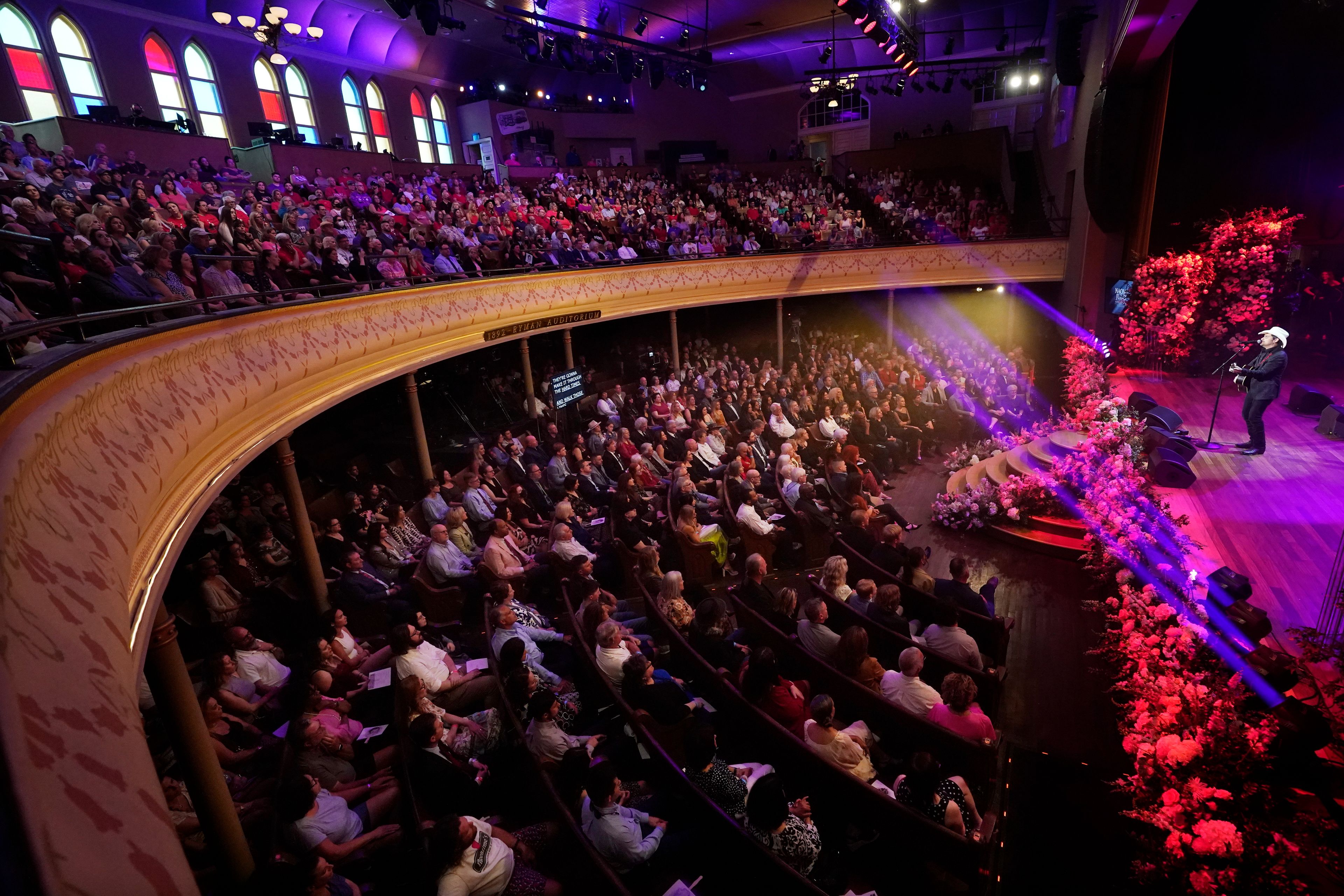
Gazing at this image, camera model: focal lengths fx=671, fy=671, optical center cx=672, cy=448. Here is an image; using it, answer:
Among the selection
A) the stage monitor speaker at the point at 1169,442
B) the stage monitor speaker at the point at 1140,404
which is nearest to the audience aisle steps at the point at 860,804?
the stage monitor speaker at the point at 1169,442

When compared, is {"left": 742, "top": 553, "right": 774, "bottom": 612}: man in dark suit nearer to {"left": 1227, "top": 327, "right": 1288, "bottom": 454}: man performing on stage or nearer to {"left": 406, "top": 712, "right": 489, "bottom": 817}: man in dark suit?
{"left": 406, "top": 712, "right": 489, "bottom": 817}: man in dark suit

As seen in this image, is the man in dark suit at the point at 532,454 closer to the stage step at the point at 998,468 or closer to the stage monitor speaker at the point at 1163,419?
the stage step at the point at 998,468

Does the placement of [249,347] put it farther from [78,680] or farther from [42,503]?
[78,680]

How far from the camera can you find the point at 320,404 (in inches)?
243

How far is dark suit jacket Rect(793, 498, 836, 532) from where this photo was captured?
306 inches

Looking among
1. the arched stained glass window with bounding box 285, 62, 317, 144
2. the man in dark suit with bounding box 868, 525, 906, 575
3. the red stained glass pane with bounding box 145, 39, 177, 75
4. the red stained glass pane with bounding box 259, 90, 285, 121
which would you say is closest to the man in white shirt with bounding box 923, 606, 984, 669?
the man in dark suit with bounding box 868, 525, 906, 575

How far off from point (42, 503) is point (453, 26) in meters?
13.7

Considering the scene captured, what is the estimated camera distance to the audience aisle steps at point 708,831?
3.26 metres

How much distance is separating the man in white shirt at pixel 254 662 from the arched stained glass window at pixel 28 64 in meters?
12.6

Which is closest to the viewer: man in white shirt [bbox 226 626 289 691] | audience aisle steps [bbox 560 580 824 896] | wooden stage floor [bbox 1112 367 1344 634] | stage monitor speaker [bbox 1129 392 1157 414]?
audience aisle steps [bbox 560 580 824 896]

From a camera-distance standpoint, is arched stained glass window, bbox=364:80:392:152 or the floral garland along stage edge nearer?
the floral garland along stage edge

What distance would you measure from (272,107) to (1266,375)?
19811mm

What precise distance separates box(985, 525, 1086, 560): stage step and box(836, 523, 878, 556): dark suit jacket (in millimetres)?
2022

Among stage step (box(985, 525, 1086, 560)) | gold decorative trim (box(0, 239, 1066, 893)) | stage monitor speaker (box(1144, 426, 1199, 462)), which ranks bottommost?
stage step (box(985, 525, 1086, 560))
